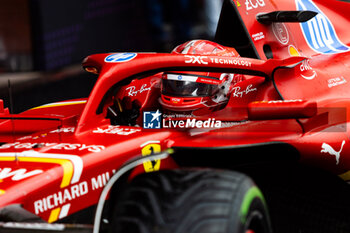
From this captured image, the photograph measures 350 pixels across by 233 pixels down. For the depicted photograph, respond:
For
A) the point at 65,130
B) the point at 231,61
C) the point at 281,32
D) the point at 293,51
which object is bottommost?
the point at 65,130

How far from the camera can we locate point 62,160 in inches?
101

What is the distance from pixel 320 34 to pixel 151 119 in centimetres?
188

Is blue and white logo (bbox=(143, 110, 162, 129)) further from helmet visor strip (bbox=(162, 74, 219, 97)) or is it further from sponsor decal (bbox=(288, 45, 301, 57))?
sponsor decal (bbox=(288, 45, 301, 57))

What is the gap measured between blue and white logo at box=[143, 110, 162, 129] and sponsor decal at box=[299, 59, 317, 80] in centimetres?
90

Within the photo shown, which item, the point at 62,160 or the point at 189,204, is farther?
the point at 62,160

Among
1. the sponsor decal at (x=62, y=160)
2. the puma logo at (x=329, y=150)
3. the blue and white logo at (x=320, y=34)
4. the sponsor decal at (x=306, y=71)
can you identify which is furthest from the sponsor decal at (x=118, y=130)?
the blue and white logo at (x=320, y=34)

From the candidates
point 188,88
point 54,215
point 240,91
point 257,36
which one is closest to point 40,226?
point 54,215

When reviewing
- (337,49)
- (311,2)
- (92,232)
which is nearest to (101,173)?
(92,232)

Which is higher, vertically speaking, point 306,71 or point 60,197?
point 306,71

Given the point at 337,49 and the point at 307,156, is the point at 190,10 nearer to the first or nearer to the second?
the point at 337,49

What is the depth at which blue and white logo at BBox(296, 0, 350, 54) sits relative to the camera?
448 cm

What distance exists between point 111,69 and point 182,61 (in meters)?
0.39

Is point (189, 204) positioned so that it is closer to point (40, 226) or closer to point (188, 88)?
point (40, 226)

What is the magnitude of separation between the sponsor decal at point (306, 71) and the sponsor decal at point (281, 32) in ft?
1.86
